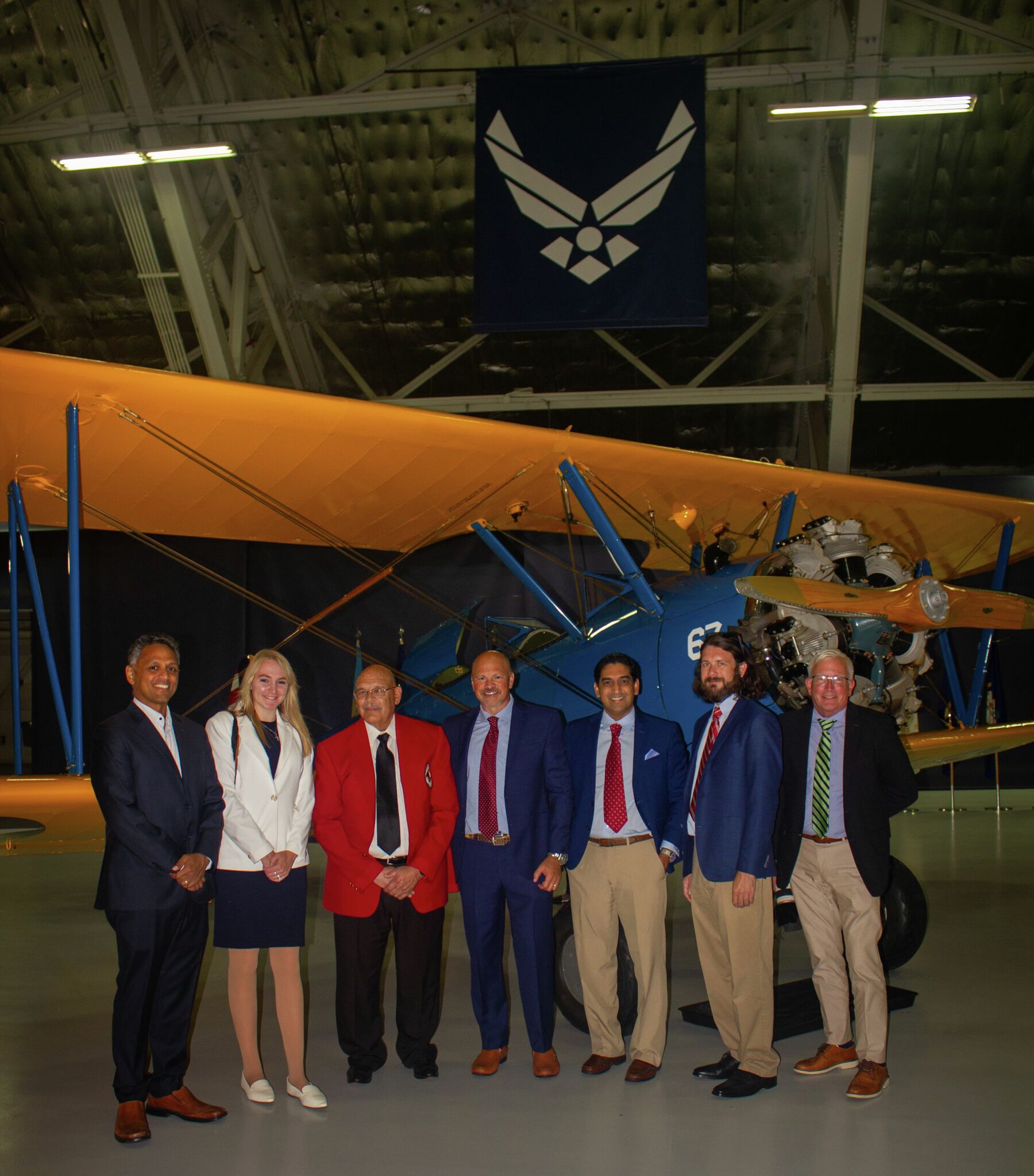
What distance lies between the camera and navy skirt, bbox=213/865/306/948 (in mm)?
3408

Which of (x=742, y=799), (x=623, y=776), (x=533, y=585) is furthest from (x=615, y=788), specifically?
(x=533, y=585)

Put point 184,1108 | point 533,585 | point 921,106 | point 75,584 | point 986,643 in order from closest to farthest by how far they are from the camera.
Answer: point 184,1108 → point 75,584 → point 533,585 → point 986,643 → point 921,106

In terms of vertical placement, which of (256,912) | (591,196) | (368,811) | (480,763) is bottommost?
(256,912)

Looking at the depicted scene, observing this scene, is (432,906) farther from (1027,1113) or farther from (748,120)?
(748,120)

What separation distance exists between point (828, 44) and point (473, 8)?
3.05m

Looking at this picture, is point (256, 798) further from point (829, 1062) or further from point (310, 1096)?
point (829, 1062)

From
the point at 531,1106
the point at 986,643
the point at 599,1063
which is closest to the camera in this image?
the point at 531,1106

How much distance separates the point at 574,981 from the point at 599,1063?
55cm

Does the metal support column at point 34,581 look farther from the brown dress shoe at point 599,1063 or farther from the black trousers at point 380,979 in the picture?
the brown dress shoe at point 599,1063

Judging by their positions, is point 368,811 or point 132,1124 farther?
point 368,811

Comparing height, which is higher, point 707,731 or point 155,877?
point 707,731

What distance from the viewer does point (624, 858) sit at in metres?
3.76

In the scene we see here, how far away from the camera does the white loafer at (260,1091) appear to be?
3469 mm

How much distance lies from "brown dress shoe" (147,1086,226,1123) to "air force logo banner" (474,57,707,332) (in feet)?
20.8
